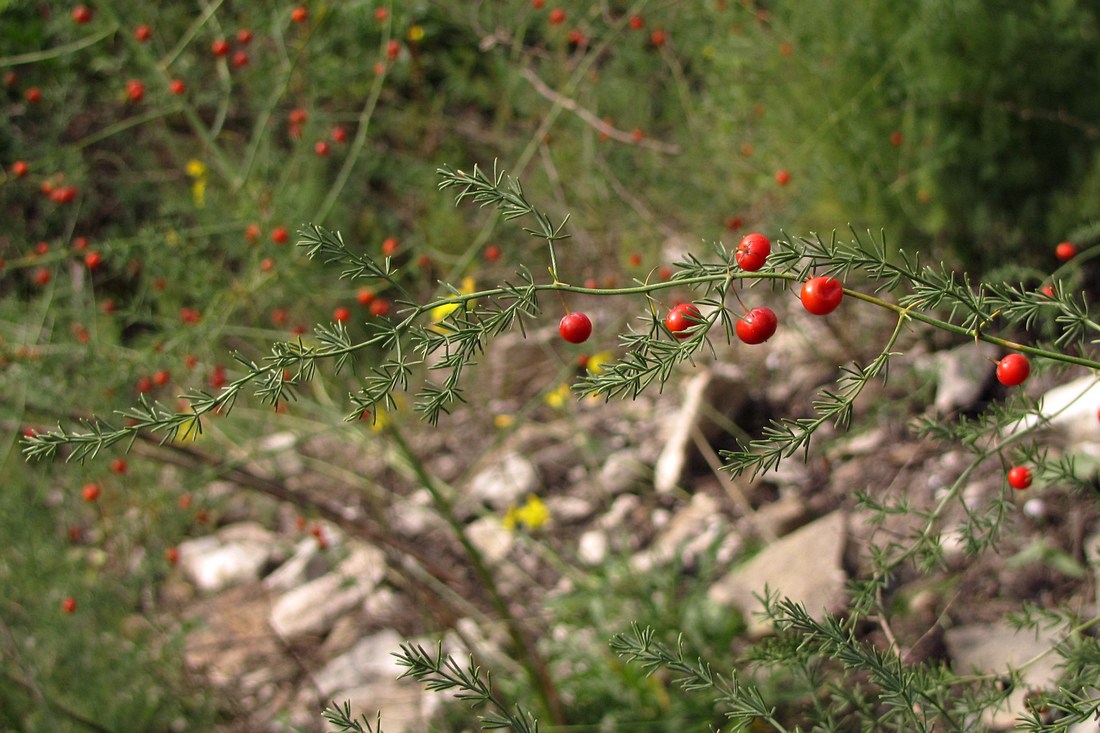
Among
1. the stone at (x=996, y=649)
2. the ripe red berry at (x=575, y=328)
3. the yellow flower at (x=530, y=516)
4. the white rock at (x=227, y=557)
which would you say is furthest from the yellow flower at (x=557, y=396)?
the ripe red berry at (x=575, y=328)

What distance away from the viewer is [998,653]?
6.45 ft

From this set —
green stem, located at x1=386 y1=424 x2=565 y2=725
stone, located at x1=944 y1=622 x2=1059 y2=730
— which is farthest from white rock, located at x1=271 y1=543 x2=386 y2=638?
stone, located at x1=944 y1=622 x2=1059 y2=730

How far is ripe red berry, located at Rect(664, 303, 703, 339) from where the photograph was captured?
87 centimetres

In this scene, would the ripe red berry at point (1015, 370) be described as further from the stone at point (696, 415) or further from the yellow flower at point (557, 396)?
the stone at point (696, 415)

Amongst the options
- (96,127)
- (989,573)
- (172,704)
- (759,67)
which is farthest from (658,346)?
(96,127)

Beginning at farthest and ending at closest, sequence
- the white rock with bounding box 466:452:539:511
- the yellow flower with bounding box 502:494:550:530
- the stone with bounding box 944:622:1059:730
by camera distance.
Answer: the white rock with bounding box 466:452:539:511
the yellow flower with bounding box 502:494:550:530
the stone with bounding box 944:622:1059:730

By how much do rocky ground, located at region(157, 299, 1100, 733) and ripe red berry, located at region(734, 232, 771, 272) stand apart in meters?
1.28

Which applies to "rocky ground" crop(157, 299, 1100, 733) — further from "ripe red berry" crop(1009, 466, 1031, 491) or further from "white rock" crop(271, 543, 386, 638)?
"ripe red berry" crop(1009, 466, 1031, 491)

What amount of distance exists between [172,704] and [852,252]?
8.30ft

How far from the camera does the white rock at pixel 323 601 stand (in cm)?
316

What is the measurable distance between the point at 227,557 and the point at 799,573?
2.41 metres

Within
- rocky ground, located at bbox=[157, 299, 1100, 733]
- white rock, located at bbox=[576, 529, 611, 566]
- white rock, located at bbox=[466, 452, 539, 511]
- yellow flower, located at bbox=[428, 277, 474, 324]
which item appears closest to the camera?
yellow flower, located at bbox=[428, 277, 474, 324]

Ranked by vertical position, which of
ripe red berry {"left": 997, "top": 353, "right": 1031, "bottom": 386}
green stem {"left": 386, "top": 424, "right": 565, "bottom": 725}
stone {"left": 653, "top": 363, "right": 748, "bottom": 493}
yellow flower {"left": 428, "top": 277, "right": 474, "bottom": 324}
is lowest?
stone {"left": 653, "top": 363, "right": 748, "bottom": 493}

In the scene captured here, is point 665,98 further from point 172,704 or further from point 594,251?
point 172,704
